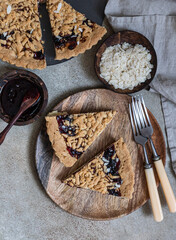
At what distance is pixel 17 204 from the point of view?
2299 millimetres

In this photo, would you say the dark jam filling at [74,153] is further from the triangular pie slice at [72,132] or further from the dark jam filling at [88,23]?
A: the dark jam filling at [88,23]

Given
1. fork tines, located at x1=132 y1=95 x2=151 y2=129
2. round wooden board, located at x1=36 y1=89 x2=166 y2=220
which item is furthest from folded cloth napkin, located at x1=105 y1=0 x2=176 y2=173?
round wooden board, located at x1=36 y1=89 x2=166 y2=220

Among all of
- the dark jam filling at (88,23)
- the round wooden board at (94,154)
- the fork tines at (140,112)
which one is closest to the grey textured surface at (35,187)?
the round wooden board at (94,154)

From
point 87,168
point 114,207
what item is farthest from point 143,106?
point 114,207

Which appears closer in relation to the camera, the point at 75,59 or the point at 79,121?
the point at 79,121

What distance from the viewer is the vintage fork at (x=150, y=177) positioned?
2197 mm

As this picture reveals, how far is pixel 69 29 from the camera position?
7.17ft

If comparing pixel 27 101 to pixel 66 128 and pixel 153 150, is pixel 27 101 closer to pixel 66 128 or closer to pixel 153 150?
pixel 66 128

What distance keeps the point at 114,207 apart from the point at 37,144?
2.63 feet

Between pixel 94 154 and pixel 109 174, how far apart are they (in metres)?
0.21

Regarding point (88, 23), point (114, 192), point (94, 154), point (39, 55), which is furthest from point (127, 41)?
point (114, 192)

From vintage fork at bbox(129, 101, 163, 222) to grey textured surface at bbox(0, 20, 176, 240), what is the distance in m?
0.19

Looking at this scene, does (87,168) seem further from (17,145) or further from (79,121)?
(17,145)

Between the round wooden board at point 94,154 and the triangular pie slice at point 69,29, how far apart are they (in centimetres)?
38
